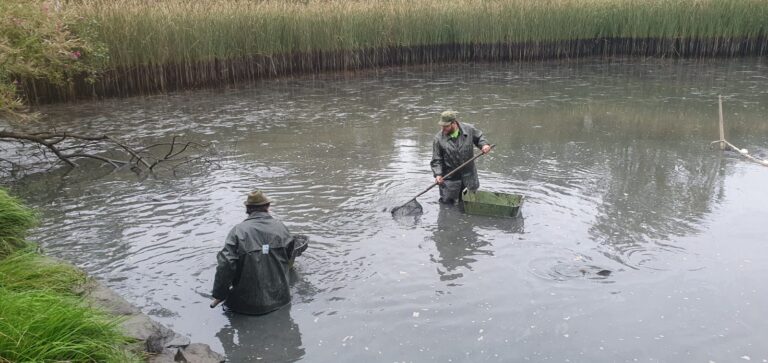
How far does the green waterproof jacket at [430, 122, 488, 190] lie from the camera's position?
8367 millimetres

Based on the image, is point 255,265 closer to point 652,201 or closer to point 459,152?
point 459,152

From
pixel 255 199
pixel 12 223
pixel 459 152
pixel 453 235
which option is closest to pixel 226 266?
pixel 255 199

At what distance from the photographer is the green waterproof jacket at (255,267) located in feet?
17.9

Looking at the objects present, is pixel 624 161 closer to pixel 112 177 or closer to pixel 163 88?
pixel 112 177

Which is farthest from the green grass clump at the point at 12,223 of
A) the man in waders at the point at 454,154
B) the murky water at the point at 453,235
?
the man in waders at the point at 454,154

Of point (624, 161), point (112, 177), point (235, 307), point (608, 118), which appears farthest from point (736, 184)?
point (112, 177)

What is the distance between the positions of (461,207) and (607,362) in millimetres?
3692

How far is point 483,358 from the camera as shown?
197 inches

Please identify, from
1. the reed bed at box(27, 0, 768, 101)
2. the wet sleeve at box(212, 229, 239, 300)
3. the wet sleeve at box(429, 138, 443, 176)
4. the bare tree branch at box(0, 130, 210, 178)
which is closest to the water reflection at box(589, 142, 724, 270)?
the wet sleeve at box(429, 138, 443, 176)

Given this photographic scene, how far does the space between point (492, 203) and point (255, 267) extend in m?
3.66

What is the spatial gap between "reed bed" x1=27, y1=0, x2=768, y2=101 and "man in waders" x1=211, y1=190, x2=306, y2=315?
1192 cm

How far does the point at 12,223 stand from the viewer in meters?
5.93

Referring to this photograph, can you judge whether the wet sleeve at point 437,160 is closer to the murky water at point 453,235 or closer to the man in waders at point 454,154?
Answer: the man in waders at point 454,154

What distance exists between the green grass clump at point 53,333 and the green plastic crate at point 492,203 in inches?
199
